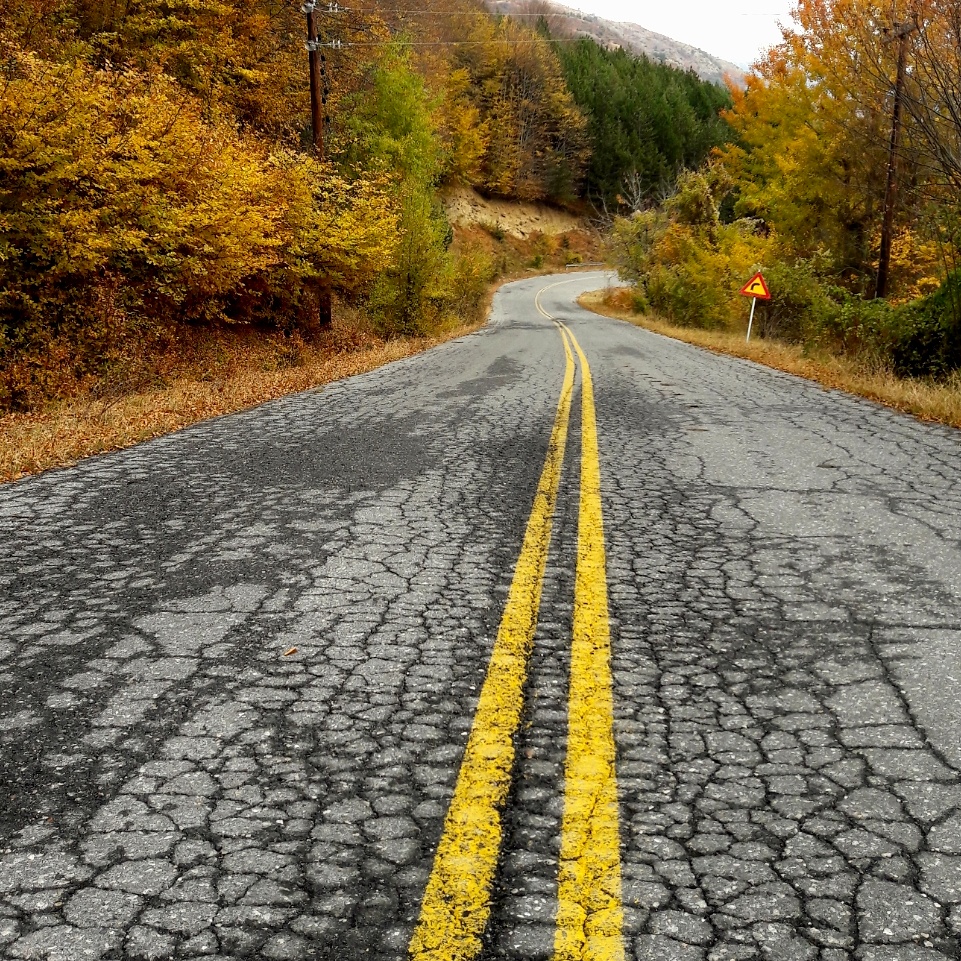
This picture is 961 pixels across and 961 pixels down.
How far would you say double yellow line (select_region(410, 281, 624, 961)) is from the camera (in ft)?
5.21

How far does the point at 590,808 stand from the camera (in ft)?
6.51

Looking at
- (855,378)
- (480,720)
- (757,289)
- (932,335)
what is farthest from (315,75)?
(480,720)

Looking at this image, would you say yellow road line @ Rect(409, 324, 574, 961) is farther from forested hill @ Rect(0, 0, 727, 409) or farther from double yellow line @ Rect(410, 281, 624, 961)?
forested hill @ Rect(0, 0, 727, 409)

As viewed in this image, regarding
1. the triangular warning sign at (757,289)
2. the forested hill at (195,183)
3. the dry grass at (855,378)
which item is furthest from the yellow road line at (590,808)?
the triangular warning sign at (757,289)

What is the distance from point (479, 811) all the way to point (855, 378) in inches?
438

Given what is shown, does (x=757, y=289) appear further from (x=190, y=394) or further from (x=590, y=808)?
(x=590, y=808)

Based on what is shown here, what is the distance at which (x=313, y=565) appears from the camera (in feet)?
12.6

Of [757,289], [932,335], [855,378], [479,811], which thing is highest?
[757,289]

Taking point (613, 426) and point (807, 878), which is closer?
point (807, 878)

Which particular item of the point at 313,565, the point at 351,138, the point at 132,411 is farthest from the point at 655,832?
the point at 351,138

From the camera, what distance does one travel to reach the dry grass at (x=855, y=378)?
852 centimetres

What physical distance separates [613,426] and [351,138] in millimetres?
23740

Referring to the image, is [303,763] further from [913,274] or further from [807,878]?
[913,274]

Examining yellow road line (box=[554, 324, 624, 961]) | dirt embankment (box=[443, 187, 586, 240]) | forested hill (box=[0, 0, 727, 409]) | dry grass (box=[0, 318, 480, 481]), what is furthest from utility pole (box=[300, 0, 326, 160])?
dirt embankment (box=[443, 187, 586, 240])
